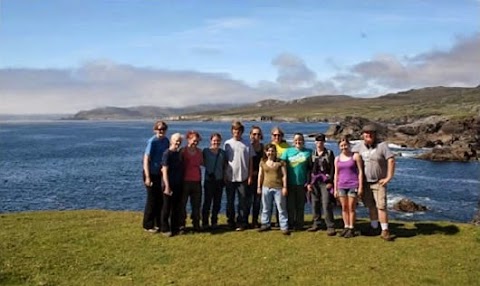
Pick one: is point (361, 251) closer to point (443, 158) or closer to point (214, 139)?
point (214, 139)

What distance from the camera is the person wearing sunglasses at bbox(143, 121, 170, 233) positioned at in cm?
1470

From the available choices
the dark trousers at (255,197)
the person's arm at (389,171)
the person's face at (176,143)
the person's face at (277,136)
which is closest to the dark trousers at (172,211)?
the person's face at (176,143)

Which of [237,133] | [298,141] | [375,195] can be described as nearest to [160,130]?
[237,133]

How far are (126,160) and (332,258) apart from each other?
71.4 metres

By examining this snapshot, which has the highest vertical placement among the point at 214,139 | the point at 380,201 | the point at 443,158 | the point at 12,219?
the point at 214,139

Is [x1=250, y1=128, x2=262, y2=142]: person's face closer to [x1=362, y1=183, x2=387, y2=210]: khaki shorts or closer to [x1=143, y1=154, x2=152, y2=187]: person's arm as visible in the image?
[x1=143, y1=154, x2=152, y2=187]: person's arm

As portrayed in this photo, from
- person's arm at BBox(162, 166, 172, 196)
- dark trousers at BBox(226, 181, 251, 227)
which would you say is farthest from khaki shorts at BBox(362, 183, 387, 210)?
person's arm at BBox(162, 166, 172, 196)

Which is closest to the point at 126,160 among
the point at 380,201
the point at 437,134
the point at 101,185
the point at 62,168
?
the point at 62,168

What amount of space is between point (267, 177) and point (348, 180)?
7.58ft

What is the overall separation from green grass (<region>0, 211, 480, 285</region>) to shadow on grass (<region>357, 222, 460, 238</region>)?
29 mm

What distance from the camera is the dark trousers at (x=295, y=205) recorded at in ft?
49.9

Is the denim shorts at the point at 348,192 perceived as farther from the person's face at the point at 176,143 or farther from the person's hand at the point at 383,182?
the person's face at the point at 176,143

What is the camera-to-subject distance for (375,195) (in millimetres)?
14375

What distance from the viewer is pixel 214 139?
1516 cm
